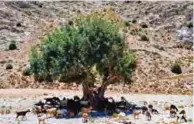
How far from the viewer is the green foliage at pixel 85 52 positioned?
5581 cm

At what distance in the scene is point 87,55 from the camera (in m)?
55.7

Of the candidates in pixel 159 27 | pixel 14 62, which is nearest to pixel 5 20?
pixel 14 62

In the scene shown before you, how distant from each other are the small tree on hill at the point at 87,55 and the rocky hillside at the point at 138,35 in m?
18.6

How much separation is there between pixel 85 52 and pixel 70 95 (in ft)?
49.5

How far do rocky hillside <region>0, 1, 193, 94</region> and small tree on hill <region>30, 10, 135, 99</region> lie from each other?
61.0 feet

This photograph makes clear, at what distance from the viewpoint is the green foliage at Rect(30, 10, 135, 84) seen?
183 ft

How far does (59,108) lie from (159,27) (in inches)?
2511

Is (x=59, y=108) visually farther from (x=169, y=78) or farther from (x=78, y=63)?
(x=169, y=78)

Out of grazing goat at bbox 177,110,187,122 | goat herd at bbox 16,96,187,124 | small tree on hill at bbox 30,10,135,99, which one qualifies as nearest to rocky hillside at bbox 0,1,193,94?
small tree on hill at bbox 30,10,135,99

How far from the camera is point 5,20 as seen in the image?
108125mm

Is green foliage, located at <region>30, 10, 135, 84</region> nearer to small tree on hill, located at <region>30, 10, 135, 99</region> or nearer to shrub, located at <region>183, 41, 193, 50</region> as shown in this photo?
small tree on hill, located at <region>30, 10, 135, 99</region>

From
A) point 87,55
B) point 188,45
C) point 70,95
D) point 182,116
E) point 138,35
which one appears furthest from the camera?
point 138,35

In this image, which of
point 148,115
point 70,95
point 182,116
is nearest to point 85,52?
point 148,115

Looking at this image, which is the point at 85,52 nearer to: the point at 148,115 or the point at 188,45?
the point at 148,115
